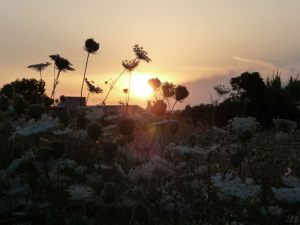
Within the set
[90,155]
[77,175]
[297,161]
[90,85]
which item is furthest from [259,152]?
[77,175]

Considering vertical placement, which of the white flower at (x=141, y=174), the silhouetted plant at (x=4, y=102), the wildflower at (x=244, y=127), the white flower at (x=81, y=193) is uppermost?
the silhouetted plant at (x=4, y=102)

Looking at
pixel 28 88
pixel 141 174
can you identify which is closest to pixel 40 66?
A: pixel 28 88

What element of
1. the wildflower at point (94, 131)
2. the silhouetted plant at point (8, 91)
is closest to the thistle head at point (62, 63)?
the silhouetted plant at point (8, 91)

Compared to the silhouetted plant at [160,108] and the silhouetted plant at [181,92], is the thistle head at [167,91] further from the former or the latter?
the silhouetted plant at [160,108]

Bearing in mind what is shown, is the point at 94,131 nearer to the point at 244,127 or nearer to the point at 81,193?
the point at 81,193

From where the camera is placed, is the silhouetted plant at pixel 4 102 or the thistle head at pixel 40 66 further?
the thistle head at pixel 40 66

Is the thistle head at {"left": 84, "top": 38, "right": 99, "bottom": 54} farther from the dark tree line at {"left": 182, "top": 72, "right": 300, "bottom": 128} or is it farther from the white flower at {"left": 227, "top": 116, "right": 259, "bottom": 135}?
the dark tree line at {"left": 182, "top": 72, "right": 300, "bottom": 128}

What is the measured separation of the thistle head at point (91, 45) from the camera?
20.8 ft

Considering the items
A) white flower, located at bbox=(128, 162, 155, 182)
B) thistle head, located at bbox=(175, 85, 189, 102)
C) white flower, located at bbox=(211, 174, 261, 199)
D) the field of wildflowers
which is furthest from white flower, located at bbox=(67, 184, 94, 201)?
thistle head, located at bbox=(175, 85, 189, 102)

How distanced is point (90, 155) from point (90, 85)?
5.98 feet

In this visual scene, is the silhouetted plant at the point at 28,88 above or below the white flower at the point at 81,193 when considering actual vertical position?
above

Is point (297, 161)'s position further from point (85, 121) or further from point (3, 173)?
point (3, 173)

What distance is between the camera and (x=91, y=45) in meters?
6.36

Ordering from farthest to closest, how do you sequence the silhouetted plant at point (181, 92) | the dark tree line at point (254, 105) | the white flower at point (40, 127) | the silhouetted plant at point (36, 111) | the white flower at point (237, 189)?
the dark tree line at point (254, 105) → the silhouetted plant at point (181, 92) → the silhouetted plant at point (36, 111) → the white flower at point (40, 127) → the white flower at point (237, 189)
